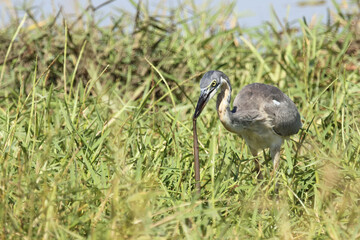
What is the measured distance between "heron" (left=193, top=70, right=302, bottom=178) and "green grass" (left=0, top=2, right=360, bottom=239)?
14 centimetres

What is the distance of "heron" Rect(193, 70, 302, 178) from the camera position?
4.46 metres

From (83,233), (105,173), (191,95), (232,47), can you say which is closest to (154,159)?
(105,173)

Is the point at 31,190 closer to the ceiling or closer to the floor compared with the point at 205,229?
closer to the ceiling

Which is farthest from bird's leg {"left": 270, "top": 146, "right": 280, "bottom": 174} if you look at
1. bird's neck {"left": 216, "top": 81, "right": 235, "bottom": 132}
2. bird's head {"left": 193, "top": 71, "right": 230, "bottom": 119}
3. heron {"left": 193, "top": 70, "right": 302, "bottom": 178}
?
bird's head {"left": 193, "top": 71, "right": 230, "bottom": 119}

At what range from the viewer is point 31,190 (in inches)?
120

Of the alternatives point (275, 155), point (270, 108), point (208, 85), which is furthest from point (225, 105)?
point (275, 155)

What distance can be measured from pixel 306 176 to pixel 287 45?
10.5 ft

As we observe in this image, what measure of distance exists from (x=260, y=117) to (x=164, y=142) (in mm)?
717

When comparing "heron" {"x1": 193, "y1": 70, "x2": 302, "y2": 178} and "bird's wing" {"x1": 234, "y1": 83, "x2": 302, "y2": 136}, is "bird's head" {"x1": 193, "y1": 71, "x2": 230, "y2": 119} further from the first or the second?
"bird's wing" {"x1": 234, "y1": 83, "x2": 302, "y2": 136}

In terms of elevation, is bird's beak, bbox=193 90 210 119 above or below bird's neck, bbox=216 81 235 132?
above

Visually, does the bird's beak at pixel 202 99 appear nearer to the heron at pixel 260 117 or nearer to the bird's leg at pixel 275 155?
the heron at pixel 260 117

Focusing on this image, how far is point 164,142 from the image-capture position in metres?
4.74

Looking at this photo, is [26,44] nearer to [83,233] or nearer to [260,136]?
[260,136]

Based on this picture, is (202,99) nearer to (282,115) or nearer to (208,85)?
(208,85)
